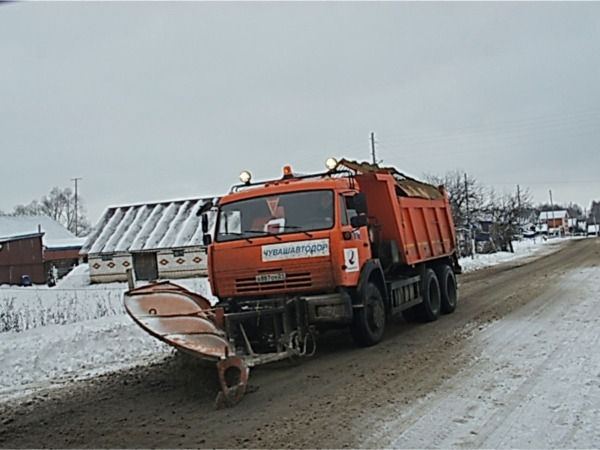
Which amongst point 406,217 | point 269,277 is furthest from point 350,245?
point 406,217

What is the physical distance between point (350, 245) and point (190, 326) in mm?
2635

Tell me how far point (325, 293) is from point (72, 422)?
3773 mm

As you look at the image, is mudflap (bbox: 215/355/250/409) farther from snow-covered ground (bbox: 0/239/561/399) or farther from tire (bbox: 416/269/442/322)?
tire (bbox: 416/269/442/322)

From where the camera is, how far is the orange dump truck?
7906 millimetres

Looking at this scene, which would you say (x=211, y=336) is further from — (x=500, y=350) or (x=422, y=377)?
(x=500, y=350)

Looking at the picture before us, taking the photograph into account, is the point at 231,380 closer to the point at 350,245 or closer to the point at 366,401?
the point at 366,401

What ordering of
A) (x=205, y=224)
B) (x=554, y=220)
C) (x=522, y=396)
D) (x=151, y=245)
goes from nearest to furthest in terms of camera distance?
(x=522, y=396) → (x=205, y=224) → (x=151, y=245) → (x=554, y=220)

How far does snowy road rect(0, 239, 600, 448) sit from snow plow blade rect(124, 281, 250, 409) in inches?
A: 11.5

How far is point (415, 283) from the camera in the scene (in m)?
11.4

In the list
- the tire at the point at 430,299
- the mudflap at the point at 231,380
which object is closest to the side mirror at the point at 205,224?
the mudflap at the point at 231,380

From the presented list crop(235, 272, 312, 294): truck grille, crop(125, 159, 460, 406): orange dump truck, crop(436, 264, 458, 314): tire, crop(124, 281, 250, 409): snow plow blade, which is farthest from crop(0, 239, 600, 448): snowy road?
crop(436, 264, 458, 314): tire

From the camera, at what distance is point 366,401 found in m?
6.26

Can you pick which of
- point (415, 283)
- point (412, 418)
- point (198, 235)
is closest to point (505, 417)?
point (412, 418)

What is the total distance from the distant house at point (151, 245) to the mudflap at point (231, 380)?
28.9 metres
